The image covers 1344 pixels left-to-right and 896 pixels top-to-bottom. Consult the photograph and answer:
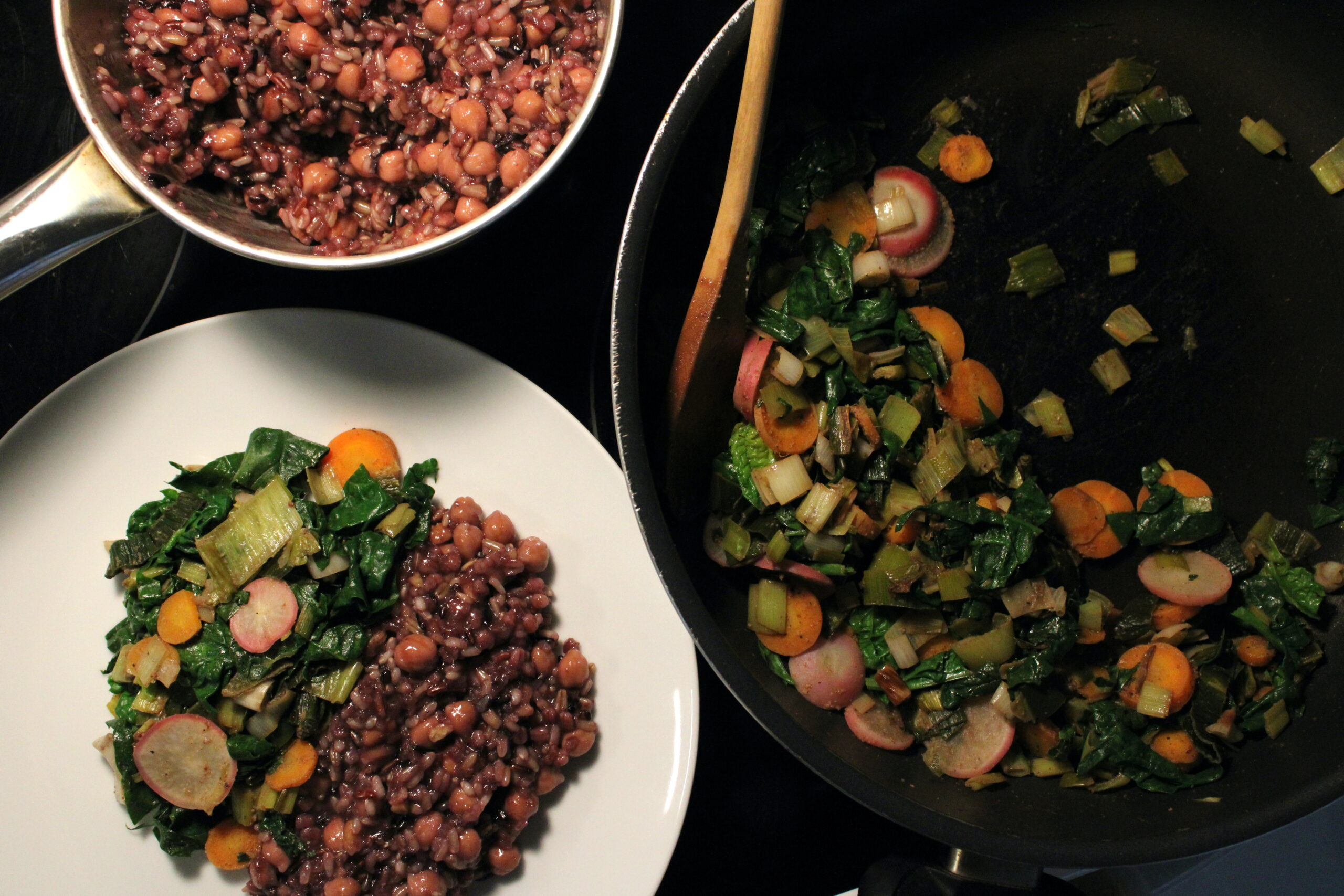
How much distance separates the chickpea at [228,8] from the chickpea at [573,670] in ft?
4.33

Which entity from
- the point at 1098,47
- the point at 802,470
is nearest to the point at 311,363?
the point at 802,470

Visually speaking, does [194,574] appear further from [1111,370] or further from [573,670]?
[1111,370]

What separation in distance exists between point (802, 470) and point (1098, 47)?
1.10 metres

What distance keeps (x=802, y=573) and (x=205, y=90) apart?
136 cm

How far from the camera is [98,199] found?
1434mm

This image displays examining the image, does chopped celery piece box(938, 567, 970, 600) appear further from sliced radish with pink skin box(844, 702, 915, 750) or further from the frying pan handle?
the frying pan handle

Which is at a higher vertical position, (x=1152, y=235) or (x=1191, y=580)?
(x=1152, y=235)

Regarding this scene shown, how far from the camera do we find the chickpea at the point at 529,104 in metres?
1.51

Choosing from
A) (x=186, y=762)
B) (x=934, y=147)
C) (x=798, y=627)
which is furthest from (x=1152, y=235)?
(x=186, y=762)

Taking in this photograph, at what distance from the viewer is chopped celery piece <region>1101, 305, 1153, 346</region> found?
175 centimetres

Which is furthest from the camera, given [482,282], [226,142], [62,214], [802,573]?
[482,282]

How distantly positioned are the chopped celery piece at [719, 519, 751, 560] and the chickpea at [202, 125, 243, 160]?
3.67 feet

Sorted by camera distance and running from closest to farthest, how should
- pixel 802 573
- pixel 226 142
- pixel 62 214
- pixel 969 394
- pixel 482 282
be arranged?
pixel 62 214, pixel 226 142, pixel 802 573, pixel 969 394, pixel 482 282

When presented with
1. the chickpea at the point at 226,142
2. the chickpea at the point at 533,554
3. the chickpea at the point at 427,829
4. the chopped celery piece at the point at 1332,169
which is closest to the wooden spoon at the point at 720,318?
the chickpea at the point at 533,554
